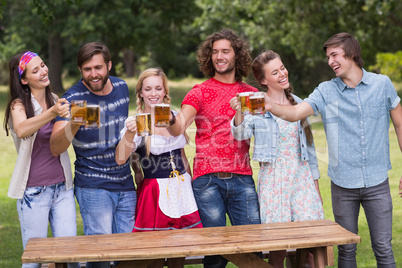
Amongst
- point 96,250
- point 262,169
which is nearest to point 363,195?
point 262,169

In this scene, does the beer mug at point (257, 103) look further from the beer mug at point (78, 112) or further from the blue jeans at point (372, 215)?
the beer mug at point (78, 112)

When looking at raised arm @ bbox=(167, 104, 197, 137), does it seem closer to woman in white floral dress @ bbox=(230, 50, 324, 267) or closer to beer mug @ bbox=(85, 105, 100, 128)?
woman in white floral dress @ bbox=(230, 50, 324, 267)

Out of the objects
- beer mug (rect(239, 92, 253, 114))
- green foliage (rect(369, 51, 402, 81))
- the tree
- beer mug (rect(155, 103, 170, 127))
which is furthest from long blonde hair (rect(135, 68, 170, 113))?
green foliage (rect(369, 51, 402, 81))

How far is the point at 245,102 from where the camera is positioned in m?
3.59

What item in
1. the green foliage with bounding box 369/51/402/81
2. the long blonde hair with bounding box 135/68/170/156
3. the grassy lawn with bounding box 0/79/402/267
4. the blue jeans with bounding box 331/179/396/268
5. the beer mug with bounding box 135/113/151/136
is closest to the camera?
the beer mug with bounding box 135/113/151/136

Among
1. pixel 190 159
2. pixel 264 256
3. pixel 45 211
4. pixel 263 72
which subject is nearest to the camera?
pixel 45 211

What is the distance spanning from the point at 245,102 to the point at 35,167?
159 cm

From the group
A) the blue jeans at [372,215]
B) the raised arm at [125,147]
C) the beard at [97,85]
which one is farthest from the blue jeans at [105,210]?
the blue jeans at [372,215]

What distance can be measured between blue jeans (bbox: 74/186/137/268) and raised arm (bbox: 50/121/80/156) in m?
0.39

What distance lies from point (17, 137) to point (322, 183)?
261 inches

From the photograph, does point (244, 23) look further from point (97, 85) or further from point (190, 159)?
point (97, 85)

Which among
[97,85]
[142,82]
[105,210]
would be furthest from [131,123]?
[105,210]

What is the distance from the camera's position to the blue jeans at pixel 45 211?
3.80 meters

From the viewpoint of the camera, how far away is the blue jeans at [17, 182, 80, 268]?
380 cm
